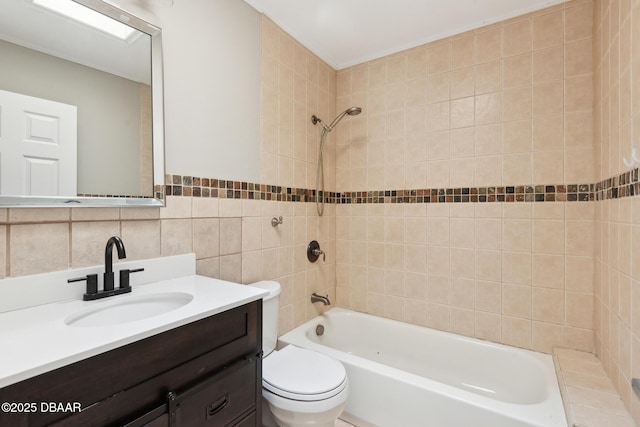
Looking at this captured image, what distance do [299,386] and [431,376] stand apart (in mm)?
1092

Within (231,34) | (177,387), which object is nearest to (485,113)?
(231,34)

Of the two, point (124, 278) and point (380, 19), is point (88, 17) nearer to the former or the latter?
point (124, 278)

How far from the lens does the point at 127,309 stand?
3.61ft

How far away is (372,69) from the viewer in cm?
235

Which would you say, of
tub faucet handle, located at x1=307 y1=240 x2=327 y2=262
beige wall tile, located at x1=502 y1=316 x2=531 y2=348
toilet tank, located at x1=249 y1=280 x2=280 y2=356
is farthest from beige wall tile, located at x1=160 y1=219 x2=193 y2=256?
beige wall tile, located at x1=502 y1=316 x2=531 y2=348

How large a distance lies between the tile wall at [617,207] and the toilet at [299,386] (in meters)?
1.12

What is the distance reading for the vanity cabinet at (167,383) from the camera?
0.65 m

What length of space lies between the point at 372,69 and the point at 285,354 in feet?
6.93

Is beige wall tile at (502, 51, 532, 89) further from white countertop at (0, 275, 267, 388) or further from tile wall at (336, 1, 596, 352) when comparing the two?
white countertop at (0, 275, 267, 388)

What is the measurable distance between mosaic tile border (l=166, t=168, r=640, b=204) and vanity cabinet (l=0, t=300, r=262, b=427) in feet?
2.26

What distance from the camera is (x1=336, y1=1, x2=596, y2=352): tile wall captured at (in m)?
1.71

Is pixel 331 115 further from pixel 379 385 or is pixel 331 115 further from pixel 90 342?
pixel 90 342

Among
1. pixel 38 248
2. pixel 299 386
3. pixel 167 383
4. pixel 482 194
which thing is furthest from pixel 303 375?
pixel 482 194

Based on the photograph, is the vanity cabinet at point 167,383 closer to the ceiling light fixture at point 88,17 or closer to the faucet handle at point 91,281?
the faucet handle at point 91,281
